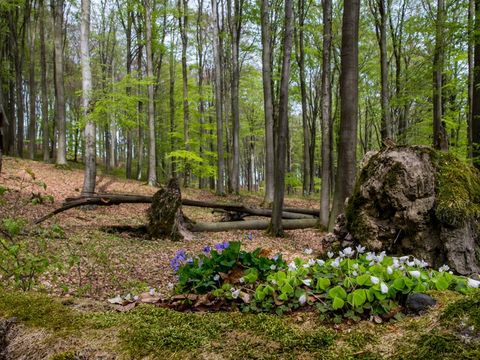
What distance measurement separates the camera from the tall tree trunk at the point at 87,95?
1069 centimetres

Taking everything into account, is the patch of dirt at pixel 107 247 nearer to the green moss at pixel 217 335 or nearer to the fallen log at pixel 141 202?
the fallen log at pixel 141 202

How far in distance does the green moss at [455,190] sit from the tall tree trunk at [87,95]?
32.5 feet

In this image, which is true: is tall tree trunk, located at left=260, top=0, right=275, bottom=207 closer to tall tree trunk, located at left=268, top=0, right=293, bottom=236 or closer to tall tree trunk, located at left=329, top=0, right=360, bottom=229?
tall tree trunk, located at left=268, top=0, right=293, bottom=236

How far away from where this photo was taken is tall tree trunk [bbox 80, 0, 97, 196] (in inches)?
421

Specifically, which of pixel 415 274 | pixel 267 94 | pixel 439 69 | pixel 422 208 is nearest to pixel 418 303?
pixel 415 274

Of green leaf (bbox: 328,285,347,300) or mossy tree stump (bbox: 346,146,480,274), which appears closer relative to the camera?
green leaf (bbox: 328,285,347,300)

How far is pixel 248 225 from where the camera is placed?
10172mm

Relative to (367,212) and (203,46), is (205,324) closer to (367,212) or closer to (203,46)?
(367,212)

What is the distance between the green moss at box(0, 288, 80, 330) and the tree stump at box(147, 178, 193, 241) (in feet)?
19.0

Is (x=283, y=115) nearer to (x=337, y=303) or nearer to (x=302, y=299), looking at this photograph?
(x=302, y=299)

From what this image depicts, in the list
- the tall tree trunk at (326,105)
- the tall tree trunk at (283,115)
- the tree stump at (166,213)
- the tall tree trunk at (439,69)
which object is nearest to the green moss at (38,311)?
the tall tree trunk at (439,69)

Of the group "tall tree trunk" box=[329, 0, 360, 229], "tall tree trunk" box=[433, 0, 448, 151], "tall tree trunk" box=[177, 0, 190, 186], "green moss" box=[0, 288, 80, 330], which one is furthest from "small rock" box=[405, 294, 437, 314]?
"tall tree trunk" box=[177, 0, 190, 186]

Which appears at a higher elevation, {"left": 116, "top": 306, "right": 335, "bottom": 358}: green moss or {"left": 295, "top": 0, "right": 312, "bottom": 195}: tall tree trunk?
{"left": 295, "top": 0, "right": 312, "bottom": 195}: tall tree trunk

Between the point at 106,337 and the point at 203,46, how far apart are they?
27.2m
